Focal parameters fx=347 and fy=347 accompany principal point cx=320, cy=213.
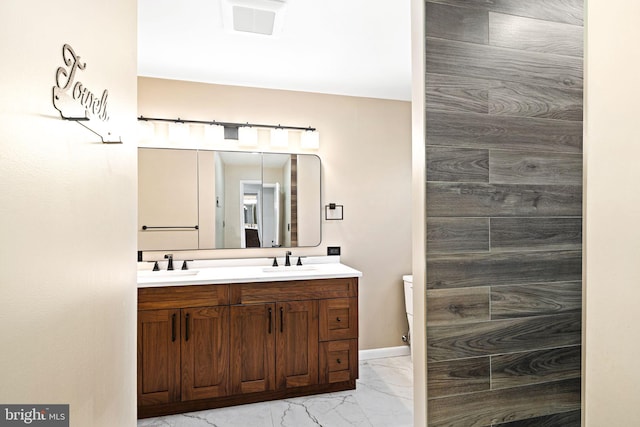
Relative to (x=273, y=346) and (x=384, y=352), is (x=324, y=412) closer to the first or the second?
(x=273, y=346)

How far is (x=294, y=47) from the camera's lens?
2.41 meters

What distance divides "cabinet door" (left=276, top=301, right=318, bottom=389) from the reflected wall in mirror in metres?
0.72

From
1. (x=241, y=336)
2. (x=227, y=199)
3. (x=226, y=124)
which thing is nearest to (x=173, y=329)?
(x=241, y=336)

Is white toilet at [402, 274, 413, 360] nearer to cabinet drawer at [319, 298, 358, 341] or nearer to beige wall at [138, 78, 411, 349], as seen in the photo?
beige wall at [138, 78, 411, 349]

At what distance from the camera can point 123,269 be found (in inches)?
48.4

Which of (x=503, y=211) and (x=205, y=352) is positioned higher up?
(x=503, y=211)

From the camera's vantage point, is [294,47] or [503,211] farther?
[294,47]

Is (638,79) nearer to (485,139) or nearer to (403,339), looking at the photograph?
(485,139)

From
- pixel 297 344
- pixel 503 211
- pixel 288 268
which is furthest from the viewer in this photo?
pixel 288 268

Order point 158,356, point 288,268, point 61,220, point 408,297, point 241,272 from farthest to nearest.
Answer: point 408,297 < point 288,268 < point 241,272 < point 158,356 < point 61,220

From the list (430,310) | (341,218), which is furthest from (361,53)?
(430,310)

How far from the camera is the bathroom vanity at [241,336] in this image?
7.71ft

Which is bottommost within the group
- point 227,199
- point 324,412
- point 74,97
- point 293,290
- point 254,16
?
point 324,412

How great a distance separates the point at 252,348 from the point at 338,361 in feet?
2.21
